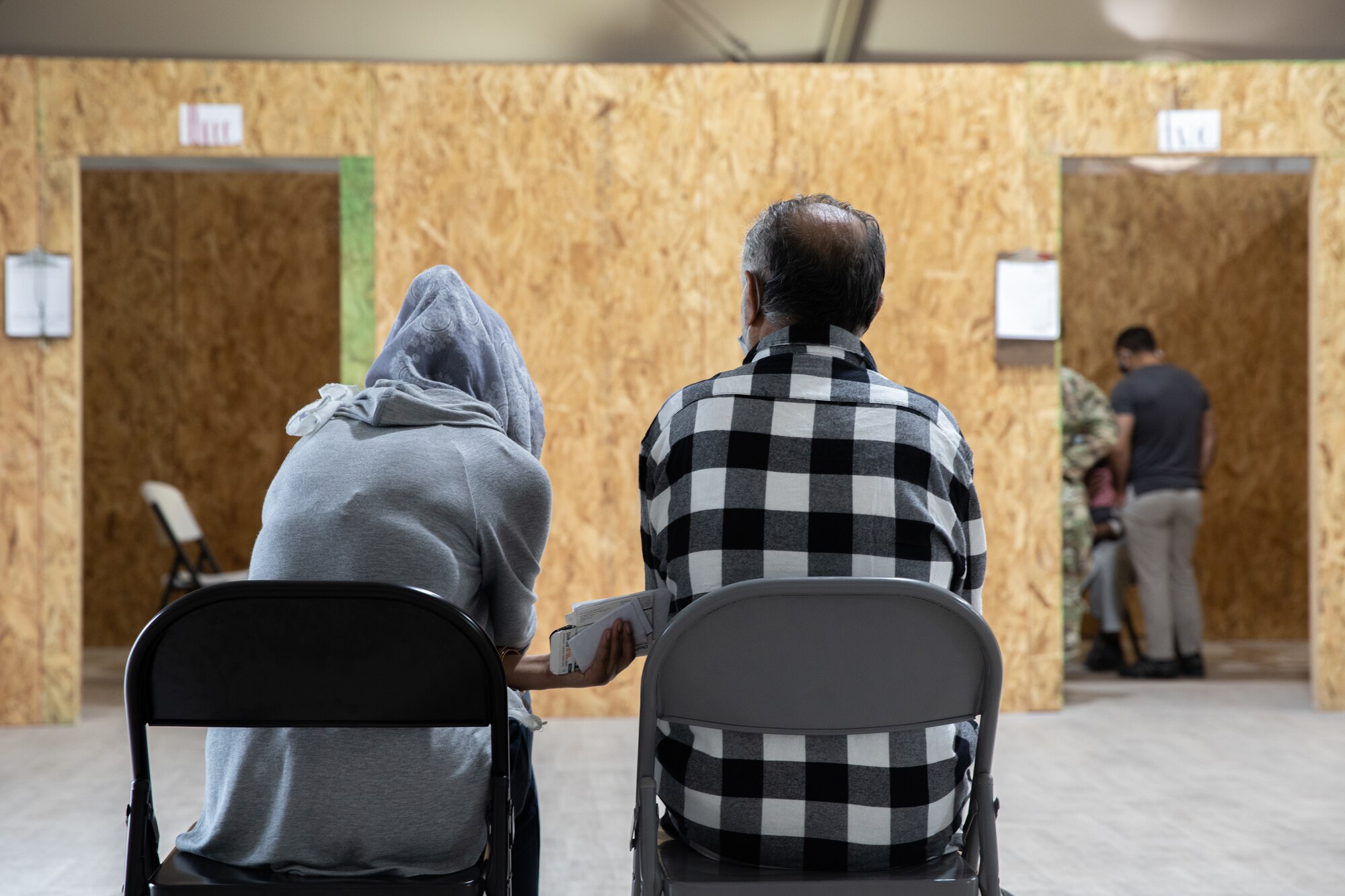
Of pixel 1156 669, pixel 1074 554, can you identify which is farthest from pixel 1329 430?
pixel 1156 669

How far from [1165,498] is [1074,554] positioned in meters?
0.55

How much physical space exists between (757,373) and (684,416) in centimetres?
10

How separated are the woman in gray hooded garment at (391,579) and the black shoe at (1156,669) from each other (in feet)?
14.1

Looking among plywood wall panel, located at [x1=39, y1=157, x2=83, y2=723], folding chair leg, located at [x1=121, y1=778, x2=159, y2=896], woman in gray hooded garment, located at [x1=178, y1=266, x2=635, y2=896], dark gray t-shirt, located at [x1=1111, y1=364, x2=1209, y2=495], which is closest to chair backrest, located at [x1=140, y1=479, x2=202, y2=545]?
plywood wall panel, located at [x1=39, y1=157, x2=83, y2=723]

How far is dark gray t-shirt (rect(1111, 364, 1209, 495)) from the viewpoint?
5145 mm

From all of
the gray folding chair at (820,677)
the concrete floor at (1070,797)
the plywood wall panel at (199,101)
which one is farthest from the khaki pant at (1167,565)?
the gray folding chair at (820,677)

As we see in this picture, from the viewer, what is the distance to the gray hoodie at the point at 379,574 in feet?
4.31

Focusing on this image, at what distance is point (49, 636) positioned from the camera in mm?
4152

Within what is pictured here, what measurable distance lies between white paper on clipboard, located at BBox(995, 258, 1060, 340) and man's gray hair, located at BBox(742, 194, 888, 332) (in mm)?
3027

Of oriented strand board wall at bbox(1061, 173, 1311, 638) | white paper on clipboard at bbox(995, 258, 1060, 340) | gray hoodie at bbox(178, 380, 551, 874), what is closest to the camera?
gray hoodie at bbox(178, 380, 551, 874)

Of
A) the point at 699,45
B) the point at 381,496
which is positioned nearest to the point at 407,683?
the point at 381,496

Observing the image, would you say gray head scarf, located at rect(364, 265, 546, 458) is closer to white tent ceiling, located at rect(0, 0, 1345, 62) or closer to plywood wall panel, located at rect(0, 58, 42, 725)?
plywood wall panel, located at rect(0, 58, 42, 725)

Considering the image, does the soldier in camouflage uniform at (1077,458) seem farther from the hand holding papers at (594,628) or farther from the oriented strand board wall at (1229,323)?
the hand holding papers at (594,628)

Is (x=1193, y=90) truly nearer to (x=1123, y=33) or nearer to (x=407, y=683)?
(x=1123, y=33)
